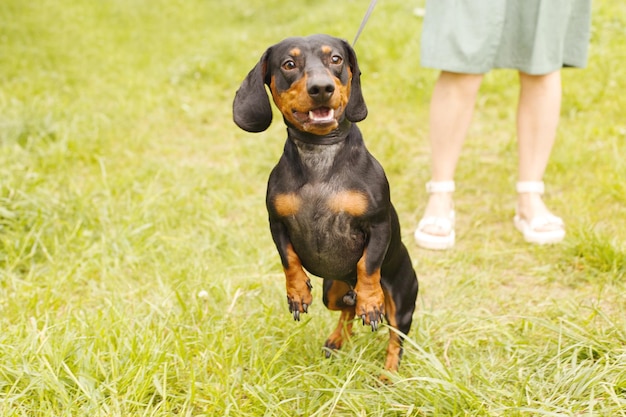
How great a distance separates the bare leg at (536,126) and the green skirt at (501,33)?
16 centimetres

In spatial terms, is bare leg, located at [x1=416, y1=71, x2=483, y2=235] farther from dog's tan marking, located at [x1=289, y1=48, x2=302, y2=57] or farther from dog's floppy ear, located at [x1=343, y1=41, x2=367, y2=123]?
dog's tan marking, located at [x1=289, y1=48, x2=302, y2=57]

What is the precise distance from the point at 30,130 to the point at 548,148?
336cm

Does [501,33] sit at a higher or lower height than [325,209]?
higher

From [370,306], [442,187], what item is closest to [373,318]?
[370,306]

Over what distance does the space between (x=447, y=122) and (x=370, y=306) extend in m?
1.65

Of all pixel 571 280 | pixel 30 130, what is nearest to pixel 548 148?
pixel 571 280

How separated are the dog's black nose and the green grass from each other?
0.87 meters

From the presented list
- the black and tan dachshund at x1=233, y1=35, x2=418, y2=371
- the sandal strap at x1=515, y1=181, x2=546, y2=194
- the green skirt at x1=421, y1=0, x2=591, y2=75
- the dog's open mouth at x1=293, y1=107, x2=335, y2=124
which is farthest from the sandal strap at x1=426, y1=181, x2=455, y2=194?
the dog's open mouth at x1=293, y1=107, x2=335, y2=124

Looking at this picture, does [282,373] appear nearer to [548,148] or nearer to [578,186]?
[548,148]

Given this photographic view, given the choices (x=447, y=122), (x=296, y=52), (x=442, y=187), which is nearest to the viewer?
(x=296, y=52)

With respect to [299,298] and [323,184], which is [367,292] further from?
[323,184]

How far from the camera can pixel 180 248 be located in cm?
339

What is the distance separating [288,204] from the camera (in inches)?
77.7

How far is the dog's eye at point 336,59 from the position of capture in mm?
1883
